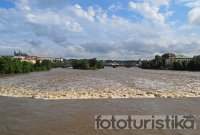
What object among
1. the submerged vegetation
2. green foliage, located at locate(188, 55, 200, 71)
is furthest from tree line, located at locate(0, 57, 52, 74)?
green foliage, located at locate(188, 55, 200, 71)

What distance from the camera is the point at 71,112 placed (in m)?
20.4

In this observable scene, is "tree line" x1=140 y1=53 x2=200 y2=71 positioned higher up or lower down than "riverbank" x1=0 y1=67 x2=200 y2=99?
higher up

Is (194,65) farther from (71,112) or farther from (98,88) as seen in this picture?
(71,112)

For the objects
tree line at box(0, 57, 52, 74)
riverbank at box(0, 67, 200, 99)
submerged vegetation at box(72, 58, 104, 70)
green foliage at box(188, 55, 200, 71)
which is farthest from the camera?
submerged vegetation at box(72, 58, 104, 70)

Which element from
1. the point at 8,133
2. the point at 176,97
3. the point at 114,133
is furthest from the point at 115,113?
the point at 176,97

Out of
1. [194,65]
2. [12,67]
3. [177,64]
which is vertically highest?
[177,64]

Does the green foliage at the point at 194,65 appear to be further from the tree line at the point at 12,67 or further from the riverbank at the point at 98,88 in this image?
the riverbank at the point at 98,88

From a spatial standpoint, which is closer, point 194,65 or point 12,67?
point 12,67

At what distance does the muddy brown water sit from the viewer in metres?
14.9

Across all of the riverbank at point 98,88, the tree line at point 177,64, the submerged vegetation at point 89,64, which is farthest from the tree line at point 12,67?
the tree line at point 177,64

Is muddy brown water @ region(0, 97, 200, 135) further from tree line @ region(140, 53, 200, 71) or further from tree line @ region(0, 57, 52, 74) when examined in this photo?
tree line @ region(140, 53, 200, 71)

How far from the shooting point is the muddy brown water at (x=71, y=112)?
48.9ft

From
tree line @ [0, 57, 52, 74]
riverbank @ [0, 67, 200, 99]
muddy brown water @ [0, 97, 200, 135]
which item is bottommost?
muddy brown water @ [0, 97, 200, 135]

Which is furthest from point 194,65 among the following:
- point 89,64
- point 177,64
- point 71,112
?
point 71,112
